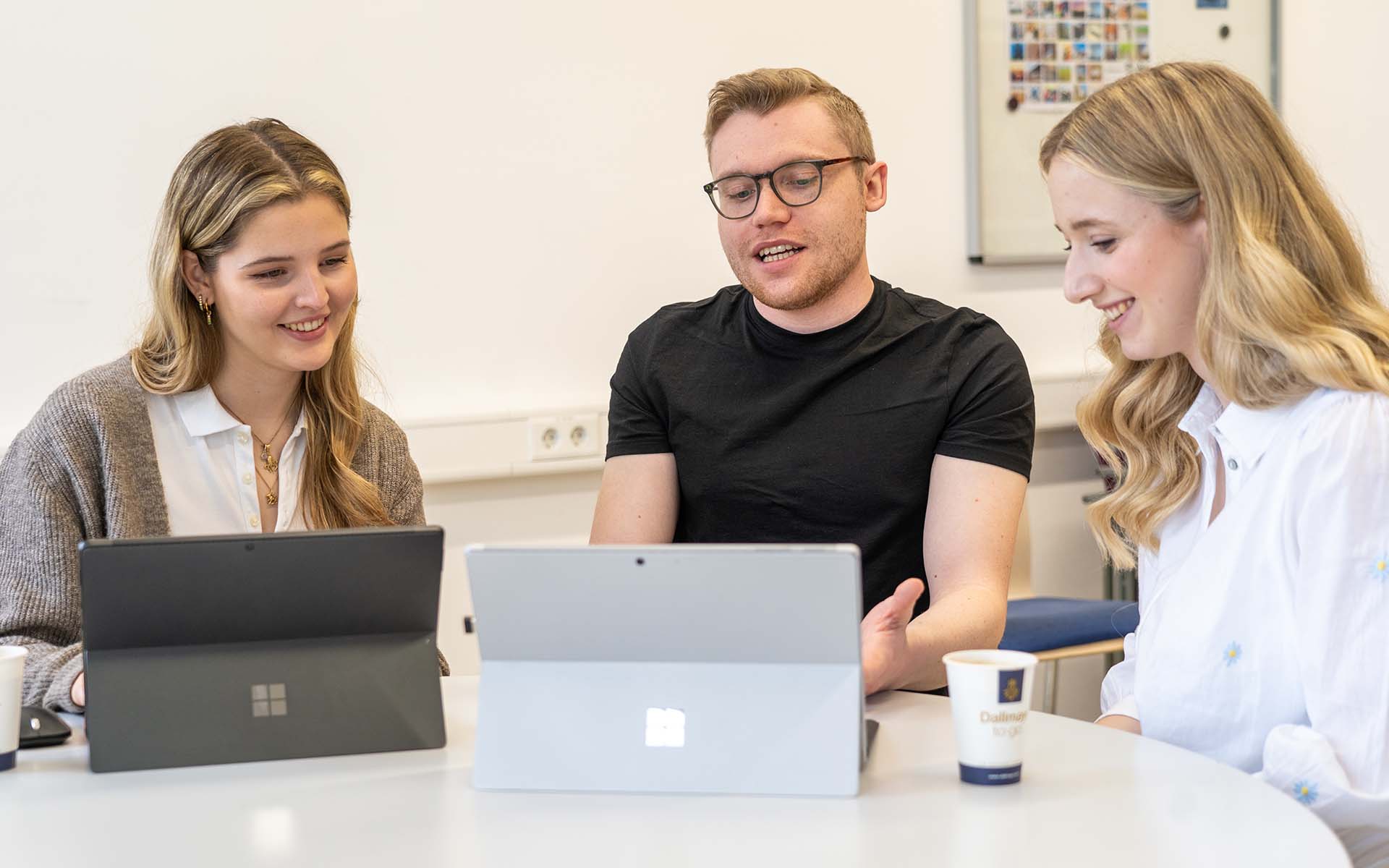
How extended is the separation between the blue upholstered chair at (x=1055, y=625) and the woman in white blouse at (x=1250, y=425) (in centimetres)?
127

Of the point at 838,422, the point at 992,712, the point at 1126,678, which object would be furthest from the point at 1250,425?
the point at 838,422

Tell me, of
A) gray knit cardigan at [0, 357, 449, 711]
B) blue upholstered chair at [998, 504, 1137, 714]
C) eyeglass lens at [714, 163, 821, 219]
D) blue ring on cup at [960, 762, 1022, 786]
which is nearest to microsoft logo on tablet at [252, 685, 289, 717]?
gray knit cardigan at [0, 357, 449, 711]

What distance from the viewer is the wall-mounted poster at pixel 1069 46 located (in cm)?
348

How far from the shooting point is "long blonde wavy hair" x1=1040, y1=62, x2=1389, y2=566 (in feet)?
4.54

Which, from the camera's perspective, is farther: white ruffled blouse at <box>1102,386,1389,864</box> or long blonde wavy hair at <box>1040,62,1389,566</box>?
long blonde wavy hair at <box>1040,62,1389,566</box>

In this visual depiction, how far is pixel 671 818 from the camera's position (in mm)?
1146

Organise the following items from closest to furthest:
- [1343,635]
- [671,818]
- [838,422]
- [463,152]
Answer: [671,818]
[1343,635]
[838,422]
[463,152]

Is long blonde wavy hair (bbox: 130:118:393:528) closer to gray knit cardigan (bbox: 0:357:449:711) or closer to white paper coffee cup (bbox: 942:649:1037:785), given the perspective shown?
gray knit cardigan (bbox: 0:357:449:711)

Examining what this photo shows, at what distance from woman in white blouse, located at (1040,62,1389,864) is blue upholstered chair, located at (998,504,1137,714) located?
1268 millimetres

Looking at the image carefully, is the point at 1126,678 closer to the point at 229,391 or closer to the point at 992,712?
the point at 992,712

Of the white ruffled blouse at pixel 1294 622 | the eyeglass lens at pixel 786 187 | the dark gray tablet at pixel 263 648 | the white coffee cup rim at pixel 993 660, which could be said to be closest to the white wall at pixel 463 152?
the eyeglass lens at pixel 786 187

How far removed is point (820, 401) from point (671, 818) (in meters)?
1.03

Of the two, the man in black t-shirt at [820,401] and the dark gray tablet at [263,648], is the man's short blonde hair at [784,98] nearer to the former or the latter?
the man in black t-shirt at [820,401]

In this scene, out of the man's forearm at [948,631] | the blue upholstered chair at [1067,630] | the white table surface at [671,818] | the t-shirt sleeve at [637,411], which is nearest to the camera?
the white table surface at [671,818]
